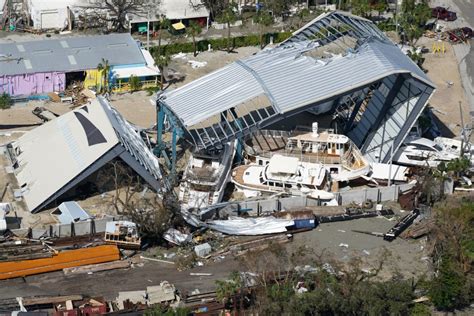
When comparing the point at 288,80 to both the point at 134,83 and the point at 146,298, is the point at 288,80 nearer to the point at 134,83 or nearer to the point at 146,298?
the point at 134,83

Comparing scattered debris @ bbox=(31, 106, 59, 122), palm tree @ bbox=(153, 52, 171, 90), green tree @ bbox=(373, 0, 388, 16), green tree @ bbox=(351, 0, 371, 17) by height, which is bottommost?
scattered debris @ bbox=(31, 106, 59, 122)

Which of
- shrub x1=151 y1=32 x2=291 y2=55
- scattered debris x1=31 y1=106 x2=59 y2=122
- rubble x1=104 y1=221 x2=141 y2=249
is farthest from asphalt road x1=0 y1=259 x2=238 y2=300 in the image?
shrub x1=151 y1=32 x2=291 y2=55

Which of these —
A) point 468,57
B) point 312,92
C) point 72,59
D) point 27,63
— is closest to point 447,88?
point 468,57

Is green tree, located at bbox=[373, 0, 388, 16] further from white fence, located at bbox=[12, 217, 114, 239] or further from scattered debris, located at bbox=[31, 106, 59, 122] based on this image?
white fence, located at bbox=[12, 217, 114, 239]

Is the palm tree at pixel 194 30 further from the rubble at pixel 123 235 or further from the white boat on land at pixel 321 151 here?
the rubble at pixel 123 235

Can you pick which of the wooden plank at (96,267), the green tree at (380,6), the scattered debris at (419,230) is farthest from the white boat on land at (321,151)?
the green tree at (380,6)
